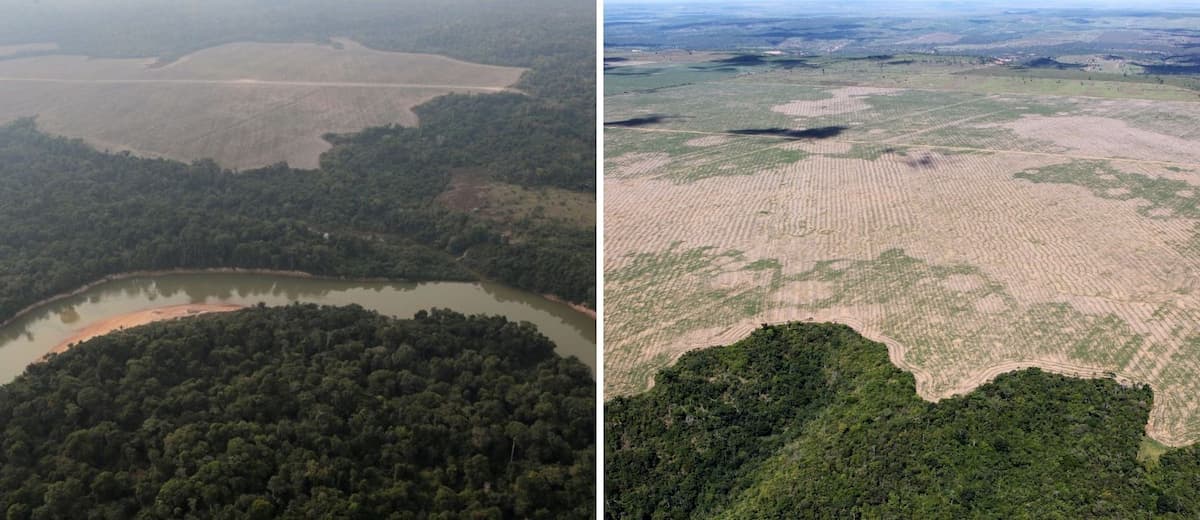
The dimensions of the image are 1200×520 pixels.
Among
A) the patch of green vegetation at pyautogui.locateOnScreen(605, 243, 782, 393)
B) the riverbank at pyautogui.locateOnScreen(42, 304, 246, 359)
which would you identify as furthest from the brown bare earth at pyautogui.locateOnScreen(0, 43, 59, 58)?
the patch of green vegetation at pyautogui.locateOnScreen(605, 243, 782, 393)

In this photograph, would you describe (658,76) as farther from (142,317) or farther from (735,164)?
(142,317)

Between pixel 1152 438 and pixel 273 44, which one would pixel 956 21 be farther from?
pixel 1152 438

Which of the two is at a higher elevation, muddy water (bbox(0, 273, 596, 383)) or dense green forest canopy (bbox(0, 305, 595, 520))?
dense green forest canopy (bbox(0, 305, 595, 520))

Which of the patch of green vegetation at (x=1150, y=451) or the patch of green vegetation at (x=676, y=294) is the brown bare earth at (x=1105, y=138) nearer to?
the patch of green vegetation at (x=676, y=294)

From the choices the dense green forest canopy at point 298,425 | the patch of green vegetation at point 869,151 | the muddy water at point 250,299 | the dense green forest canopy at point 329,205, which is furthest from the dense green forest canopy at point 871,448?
the patch of green vegetation at point 869,151

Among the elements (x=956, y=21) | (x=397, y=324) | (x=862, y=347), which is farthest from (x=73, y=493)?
(x=956, y=21)

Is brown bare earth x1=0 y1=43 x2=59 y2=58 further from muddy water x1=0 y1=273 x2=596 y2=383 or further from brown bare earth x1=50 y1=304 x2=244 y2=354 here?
brown bare earth x1=50 y1=304 x2=244 y2=354
